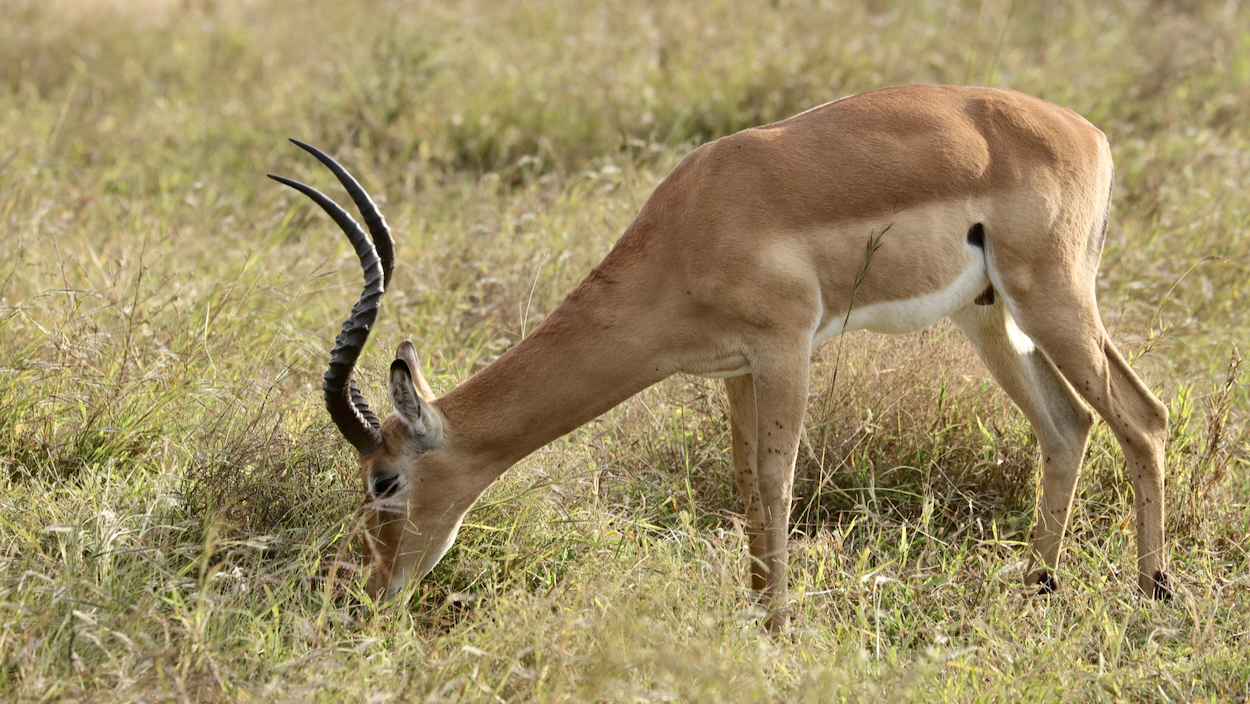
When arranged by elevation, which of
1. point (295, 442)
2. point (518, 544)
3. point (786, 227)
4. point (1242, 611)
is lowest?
point (1242, 611)

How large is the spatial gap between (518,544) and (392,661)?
79cm

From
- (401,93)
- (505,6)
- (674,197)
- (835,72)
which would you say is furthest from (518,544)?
(505,6)

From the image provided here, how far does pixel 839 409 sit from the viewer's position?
14.8ft

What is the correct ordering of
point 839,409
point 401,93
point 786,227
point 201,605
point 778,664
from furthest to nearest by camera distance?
point 401,93
point 839,409
point 786,227
point 778,664
point 201,605

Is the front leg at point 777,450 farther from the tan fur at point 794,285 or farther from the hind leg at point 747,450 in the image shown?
the hind leg at point 747,450

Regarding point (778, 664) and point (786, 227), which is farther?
point (786, 227)

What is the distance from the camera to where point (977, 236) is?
3725 mm

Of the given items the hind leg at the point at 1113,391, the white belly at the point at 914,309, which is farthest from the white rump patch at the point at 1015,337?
the white belly at the point at 914,309

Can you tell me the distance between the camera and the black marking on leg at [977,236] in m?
3.71

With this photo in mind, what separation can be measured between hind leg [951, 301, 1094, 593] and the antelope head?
1966 mm

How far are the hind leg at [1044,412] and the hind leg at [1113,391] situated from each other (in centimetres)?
21

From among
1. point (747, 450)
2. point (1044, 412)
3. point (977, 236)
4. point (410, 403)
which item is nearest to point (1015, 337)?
point (1044, 412)

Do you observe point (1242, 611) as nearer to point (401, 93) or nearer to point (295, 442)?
point (295, 442)

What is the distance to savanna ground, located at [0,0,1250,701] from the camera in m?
3.08
